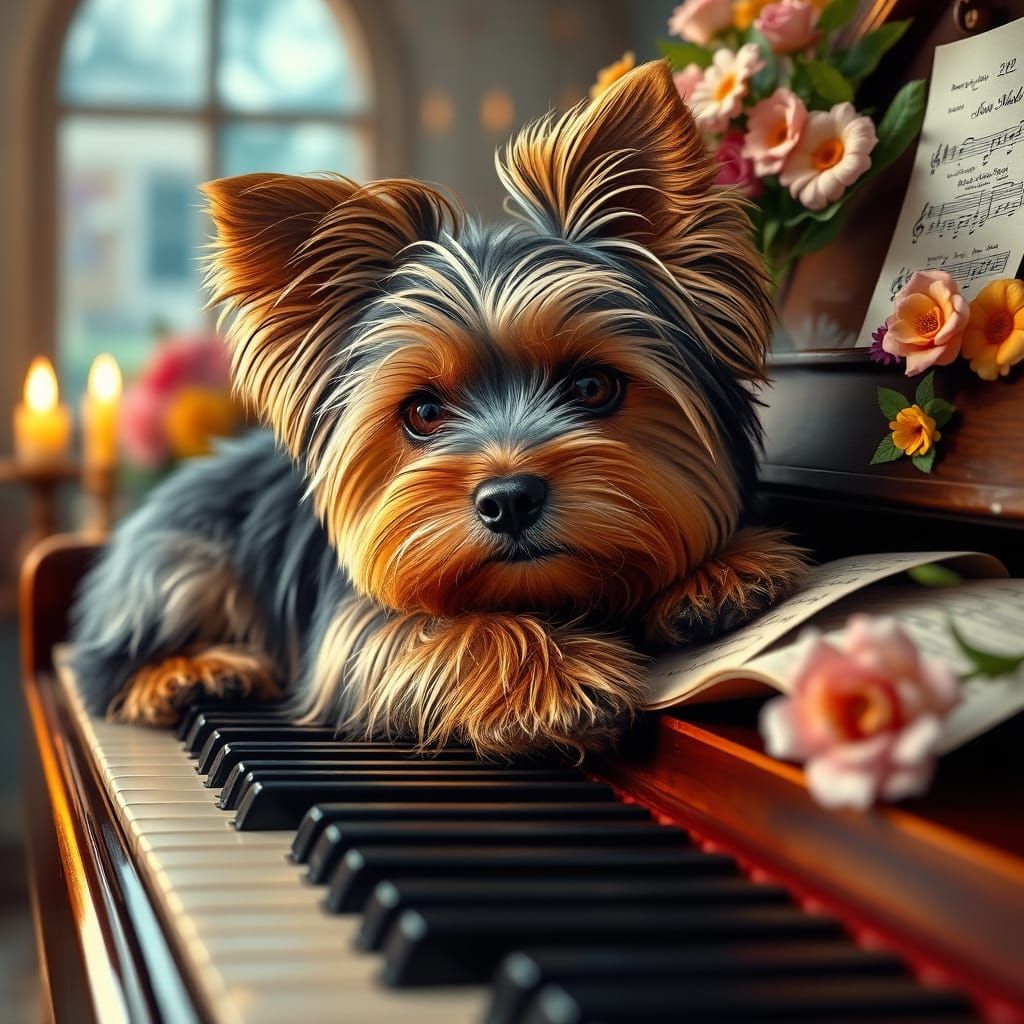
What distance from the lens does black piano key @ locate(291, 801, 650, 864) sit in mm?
932

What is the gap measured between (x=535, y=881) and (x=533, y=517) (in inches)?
14.4

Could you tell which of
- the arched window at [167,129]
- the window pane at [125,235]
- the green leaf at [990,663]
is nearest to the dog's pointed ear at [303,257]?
the green leaf at [990,663]

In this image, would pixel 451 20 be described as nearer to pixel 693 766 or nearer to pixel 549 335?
pixel 549 335

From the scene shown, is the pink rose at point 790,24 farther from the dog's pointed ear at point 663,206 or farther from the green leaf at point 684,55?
the dog's pointed ear at point 663,206

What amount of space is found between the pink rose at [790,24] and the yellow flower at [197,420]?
227 centimetres

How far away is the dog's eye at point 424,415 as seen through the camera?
3.91ft

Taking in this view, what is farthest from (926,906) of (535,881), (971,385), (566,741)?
(971,385)

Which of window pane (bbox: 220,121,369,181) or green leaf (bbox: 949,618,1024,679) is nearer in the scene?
green leaf (bbox: 949,618,1024,679)

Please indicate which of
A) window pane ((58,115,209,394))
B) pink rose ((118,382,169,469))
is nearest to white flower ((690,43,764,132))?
pink rose ((118,382,169,469))

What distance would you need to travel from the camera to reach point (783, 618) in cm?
103

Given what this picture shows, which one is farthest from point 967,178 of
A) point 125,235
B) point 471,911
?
point 125,235

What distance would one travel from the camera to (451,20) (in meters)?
4.69

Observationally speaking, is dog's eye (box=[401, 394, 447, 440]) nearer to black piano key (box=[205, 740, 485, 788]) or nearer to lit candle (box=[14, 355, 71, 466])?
black piano key (box=[205, 740, 485, 788])

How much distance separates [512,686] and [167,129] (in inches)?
159
